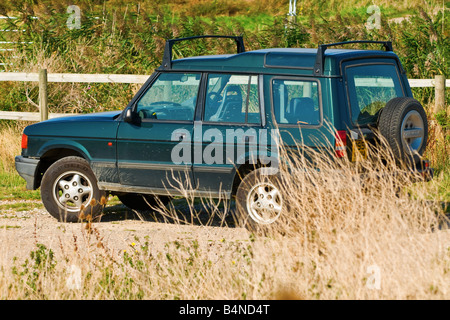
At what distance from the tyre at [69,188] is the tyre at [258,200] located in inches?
72.8

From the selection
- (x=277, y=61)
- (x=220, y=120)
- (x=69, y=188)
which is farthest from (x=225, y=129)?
(x=69, y=188)

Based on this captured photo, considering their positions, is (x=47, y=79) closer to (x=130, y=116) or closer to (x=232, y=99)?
(x=130, y=116)

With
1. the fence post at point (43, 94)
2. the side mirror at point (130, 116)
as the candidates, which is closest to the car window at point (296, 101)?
the side mirror at point (130, 116)

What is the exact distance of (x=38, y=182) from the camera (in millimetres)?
9234

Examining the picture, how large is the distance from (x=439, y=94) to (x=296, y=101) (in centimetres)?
506

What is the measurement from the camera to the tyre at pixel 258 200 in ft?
25.7

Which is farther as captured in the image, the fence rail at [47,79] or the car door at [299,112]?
the fence rail at [47,79]

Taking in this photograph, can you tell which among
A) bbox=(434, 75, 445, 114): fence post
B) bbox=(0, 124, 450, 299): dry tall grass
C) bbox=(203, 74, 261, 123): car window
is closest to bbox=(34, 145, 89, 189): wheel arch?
bbox=(203, 74, 261, 123): car window

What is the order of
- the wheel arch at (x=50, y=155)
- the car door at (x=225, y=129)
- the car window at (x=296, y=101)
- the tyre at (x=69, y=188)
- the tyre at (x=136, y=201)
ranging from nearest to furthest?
the car window at (x=296, y=101) < the car door at (x=225, y=129) < the tyre at (x=69, y=188) < the wheel arch at (x=50, y=155) < the tyre at (x=136, y=201)

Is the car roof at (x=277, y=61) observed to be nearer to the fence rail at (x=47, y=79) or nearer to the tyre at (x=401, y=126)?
the tyre at (x=401, y=126)

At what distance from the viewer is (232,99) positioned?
26.9ft

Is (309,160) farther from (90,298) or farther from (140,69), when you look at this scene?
(140,69)
